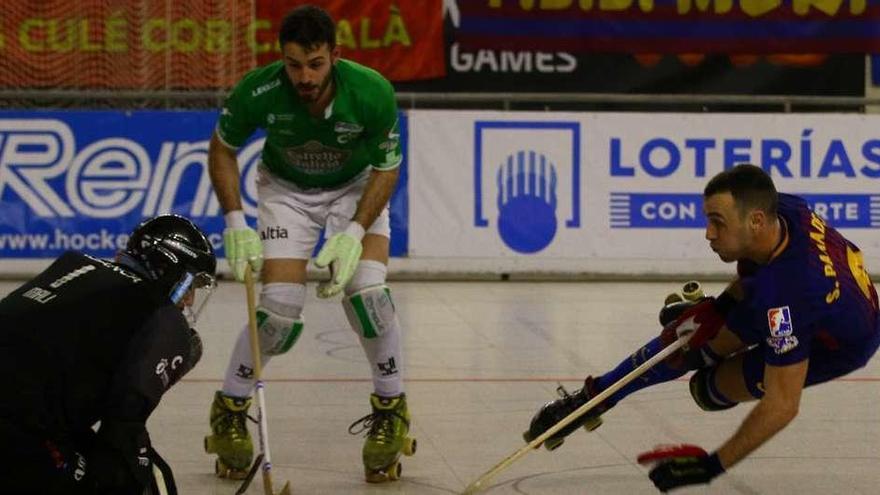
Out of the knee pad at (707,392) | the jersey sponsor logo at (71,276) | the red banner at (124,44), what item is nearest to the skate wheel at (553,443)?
the knee pad at (707,392)

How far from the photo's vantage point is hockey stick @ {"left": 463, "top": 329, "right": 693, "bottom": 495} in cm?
637

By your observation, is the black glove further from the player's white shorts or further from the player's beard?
the player's beard

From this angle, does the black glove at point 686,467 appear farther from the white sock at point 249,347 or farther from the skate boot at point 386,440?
the white sock at point 249,347

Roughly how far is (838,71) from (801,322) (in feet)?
35.4

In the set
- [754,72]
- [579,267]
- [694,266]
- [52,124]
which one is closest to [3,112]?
[52,124]

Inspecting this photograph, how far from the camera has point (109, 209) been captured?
13.6m

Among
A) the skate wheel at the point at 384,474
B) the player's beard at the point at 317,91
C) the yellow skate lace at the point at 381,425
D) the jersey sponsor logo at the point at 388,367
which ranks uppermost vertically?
the player's beard at the point at 317,91

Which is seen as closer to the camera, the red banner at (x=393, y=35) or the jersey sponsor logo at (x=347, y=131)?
the jersey sponsor logo at (x=347, y=131)

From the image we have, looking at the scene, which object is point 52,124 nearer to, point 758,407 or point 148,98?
point 148,98

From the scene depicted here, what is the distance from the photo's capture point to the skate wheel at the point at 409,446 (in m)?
6.98

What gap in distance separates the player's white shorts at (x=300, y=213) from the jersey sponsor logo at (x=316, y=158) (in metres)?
0.12

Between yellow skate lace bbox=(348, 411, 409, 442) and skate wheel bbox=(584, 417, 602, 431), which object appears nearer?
skate wheel bbox=(584, 417, 602, 431)

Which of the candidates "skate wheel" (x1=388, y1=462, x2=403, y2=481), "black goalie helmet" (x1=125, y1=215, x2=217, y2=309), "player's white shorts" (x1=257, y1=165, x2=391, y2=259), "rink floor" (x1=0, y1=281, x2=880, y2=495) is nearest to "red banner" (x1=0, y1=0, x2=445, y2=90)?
"rink floor" (x1=0, y1=281, x2=880, y2=495)

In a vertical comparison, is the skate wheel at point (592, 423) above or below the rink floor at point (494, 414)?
above
